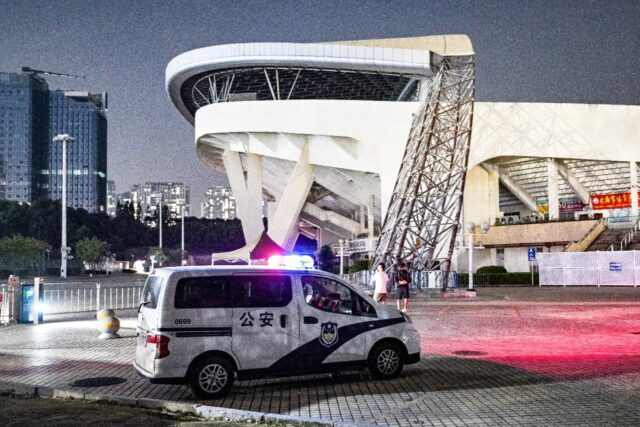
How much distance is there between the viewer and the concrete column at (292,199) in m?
54.9

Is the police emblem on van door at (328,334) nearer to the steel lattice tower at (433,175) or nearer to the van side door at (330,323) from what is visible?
the van side door at (330,323)

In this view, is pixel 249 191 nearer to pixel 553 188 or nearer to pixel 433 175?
pixel 433 175

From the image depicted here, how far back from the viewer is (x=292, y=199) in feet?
186

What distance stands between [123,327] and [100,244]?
70.6 metres

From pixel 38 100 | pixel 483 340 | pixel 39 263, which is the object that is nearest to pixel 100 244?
pixel 39 263

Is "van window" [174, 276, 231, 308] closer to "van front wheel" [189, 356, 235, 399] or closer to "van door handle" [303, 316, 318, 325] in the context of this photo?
"van front wheel" [189, 356, 235, 399]

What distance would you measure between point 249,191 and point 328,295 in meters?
49.6

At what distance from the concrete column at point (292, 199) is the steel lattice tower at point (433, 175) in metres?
12.1

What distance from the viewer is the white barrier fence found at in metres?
38.5

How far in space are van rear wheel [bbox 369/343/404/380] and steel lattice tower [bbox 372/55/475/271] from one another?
24609 millimetres

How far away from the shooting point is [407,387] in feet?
32.1

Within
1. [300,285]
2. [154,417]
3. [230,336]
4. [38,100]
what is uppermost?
[38,100]

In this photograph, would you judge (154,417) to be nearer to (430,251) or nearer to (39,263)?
(430,251)

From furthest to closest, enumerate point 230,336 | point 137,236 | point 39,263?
point 137,236 < point 39,263 < point 230,336
